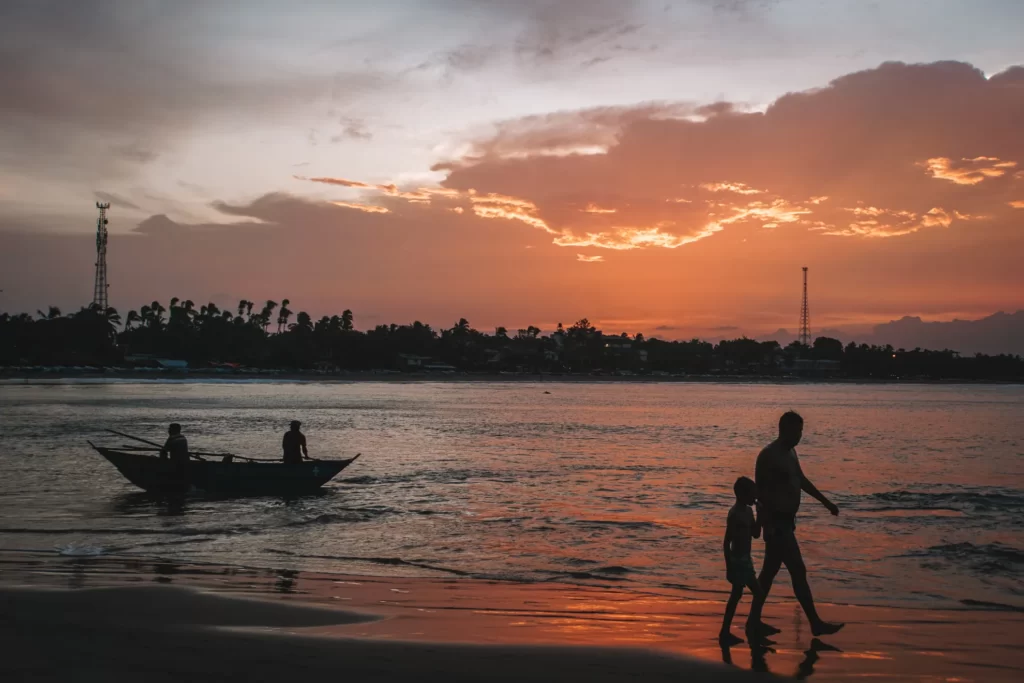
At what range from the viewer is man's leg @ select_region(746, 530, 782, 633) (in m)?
8.34

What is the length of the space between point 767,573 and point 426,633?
3718 millimetres

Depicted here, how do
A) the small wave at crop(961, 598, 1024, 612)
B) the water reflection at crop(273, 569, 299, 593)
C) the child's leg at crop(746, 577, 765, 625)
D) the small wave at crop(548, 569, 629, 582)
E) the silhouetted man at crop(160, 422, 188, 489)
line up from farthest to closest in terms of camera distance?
the silhouetted man at crop(160, 422, 188, 489)
the small wave at crop(548, 569, 629, 582)
the water reflection at crop(273, 569, 299, 593)
the small wave at crop(961, 598, 1024, 612)
the child's leg at crop(746, 577, 765, 625)

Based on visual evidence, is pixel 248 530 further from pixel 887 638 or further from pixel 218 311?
pixel 218 311

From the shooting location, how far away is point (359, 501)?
20891 millimetres

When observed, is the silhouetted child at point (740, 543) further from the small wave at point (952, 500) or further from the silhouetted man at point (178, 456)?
the silhouetted man at point (178, 456)

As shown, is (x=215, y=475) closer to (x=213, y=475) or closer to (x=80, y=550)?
(x=213, y=475)

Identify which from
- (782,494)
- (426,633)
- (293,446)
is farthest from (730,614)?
(293,446)

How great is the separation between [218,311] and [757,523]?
665 feet

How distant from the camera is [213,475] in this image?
2056cm

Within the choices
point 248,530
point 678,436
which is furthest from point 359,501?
point 678,436

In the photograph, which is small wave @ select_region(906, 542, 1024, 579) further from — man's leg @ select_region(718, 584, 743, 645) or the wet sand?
man's leg @ select_region(718, 584, 743, 645)

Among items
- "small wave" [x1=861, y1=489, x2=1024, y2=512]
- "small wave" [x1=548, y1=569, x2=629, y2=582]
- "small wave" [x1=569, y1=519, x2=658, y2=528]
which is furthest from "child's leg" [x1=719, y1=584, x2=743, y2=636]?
"small wave" [x1=861, y1=489, x2=1024, y2=512]

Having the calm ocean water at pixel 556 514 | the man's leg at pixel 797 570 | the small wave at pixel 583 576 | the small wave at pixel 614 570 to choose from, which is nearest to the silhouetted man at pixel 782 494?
the man's leg at pixel 797 570

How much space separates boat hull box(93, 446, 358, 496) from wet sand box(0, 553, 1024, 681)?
28.0 feet
